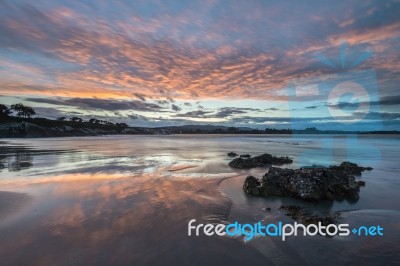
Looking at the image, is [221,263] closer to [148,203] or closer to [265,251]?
[265,251]

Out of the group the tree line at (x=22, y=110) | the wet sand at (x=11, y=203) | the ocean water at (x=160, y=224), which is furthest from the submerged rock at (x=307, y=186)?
the tree line at (x=22, y=110)

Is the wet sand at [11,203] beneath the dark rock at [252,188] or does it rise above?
beneath

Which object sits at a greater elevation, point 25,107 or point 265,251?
point 25,107

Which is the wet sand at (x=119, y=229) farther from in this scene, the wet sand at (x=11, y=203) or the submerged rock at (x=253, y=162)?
the submerged rock at (x=253, y=162)

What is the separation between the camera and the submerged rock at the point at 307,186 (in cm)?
875

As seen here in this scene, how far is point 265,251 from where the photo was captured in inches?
196

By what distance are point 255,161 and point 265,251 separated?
43.6 feet

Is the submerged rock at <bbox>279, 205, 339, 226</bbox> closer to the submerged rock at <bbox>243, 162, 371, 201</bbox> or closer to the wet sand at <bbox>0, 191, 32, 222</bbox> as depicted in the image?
the submerged rock at <bbox>243, 162, 371, 201</bbox>

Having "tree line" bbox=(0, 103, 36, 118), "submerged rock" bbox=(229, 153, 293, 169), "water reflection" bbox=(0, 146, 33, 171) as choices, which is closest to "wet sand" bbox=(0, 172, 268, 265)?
"submerged rock" bbox=(229, 153, 293, 169)

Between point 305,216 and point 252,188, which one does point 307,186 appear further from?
point 305,216

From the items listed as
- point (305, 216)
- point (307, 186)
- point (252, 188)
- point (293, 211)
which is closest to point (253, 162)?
point (252, 188)

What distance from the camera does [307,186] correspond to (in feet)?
29.1

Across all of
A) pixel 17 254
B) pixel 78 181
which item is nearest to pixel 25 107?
pixel 78 181

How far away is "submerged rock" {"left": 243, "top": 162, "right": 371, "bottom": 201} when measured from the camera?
8.75 metres
